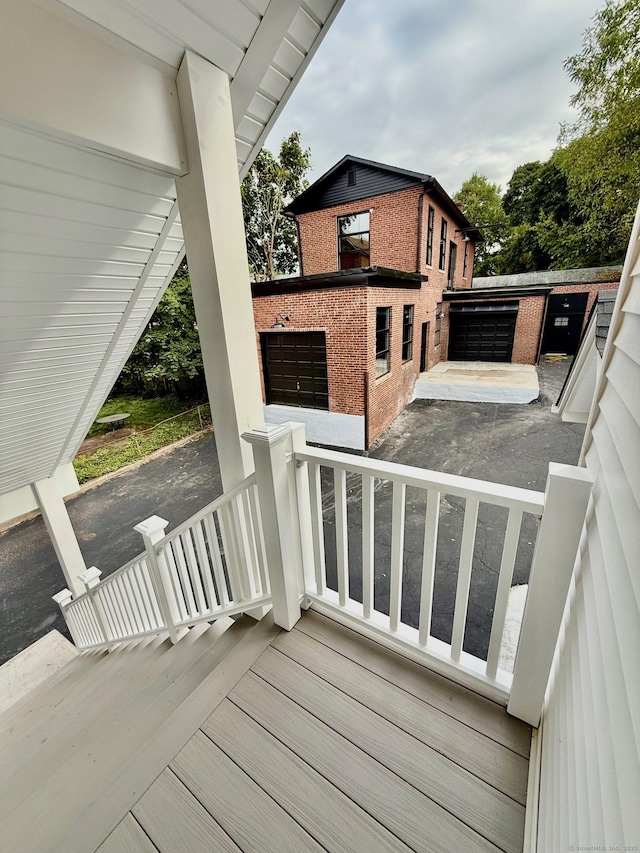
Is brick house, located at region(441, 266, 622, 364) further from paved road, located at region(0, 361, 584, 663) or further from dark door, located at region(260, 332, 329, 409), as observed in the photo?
dark door, located at region(260, 332, 329, 409)

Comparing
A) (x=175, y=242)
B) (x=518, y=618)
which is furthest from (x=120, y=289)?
(x=518, y=618)

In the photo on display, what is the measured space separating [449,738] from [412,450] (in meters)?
5.27

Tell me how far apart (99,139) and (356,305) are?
5.10 meters

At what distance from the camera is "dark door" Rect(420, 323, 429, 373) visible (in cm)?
938

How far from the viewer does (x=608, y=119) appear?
975 centimetres

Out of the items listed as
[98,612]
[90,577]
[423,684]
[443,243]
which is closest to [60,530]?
[90,577]

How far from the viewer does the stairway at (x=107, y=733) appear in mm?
1145

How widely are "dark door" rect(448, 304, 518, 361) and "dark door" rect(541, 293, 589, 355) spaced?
1.43 m

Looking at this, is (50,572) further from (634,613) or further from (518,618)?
(634,613)

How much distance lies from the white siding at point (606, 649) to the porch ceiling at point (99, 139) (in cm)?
152

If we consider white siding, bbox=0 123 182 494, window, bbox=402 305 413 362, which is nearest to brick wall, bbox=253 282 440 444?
window, bbox=402 305 413 362

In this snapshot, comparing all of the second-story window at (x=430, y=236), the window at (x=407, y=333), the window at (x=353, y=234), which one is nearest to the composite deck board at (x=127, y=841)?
the window at (x=407, y=333)

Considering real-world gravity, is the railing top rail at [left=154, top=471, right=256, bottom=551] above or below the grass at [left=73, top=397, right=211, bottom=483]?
above

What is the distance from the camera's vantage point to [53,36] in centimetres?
97
